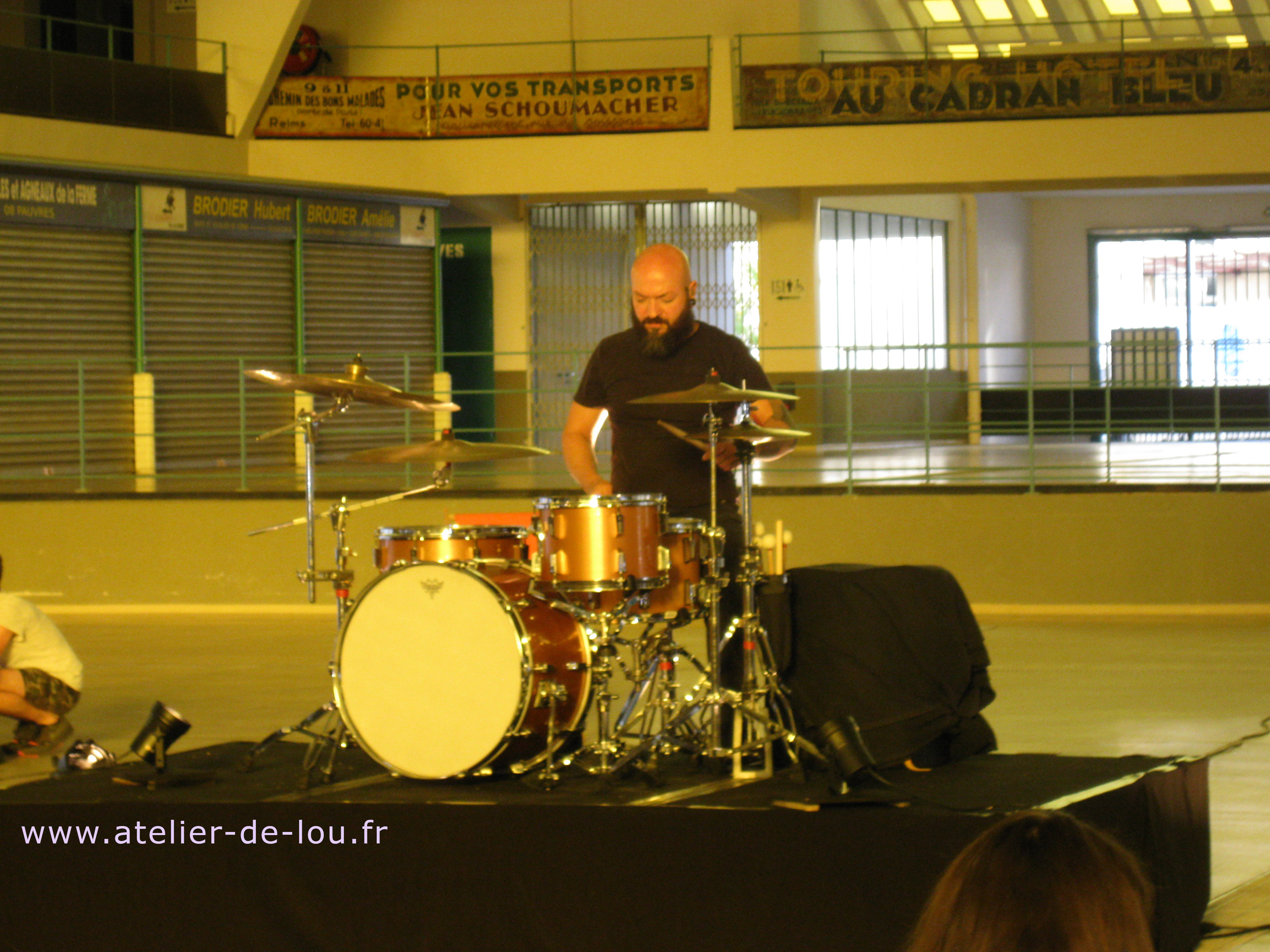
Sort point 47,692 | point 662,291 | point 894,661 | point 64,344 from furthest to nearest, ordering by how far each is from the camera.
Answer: point 64,344 < point 47,692 < point 662,291 < point 894,661

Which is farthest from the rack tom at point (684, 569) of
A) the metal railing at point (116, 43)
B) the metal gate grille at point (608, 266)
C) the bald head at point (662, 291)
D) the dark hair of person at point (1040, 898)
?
the metal gate grille at point (608, 266)

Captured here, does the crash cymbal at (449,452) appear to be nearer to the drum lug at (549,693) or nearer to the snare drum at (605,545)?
the snare drum at (605,545)

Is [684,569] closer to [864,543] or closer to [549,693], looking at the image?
[549,693]

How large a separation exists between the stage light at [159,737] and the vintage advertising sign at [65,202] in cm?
931

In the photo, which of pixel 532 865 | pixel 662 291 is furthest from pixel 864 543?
pixel 532 865

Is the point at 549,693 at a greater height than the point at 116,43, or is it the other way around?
the point at 116,43

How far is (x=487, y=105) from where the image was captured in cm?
1470

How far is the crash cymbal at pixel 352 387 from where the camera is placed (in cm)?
460

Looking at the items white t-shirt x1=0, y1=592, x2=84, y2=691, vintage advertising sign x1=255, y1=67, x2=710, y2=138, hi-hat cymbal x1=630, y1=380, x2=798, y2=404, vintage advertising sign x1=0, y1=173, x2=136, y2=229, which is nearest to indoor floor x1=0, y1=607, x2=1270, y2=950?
white t-shirt x1=0, y1=592, x2=84, y2=691

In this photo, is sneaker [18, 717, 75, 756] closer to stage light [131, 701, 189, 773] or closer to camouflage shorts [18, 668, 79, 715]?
camouflage shorts [18, 668, 79, 715]

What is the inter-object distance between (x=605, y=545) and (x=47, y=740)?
2.77 meters

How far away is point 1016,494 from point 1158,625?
3.88 ft

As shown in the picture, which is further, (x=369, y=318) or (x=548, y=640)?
(x=369, y=318)

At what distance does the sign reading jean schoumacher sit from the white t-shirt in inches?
393
